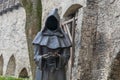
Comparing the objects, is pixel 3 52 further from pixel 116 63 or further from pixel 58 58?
pixel 58 58

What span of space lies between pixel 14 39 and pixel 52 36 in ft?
41.5

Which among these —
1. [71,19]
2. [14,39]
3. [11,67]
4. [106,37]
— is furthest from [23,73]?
[106,37]

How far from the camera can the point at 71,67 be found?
938 cm

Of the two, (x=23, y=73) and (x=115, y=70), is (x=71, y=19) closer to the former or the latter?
(x=115, y=70)

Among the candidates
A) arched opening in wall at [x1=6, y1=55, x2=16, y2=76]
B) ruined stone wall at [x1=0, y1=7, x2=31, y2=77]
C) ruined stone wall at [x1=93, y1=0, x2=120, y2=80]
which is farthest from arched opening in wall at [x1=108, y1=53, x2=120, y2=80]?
arched opening in wall at [x1=6, y1=55, x2=16, y2=76]

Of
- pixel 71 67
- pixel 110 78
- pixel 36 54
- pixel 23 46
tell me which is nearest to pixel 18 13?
pixel 23 46

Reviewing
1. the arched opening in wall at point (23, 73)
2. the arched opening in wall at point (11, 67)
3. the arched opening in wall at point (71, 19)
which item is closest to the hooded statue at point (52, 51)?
the arched opening in wall at point (71, 19)

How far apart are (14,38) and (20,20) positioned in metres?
0.86

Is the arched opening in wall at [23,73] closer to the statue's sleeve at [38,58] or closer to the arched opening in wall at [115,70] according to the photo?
the arched opening in wall at [115,70]

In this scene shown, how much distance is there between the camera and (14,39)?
17891 millimetres

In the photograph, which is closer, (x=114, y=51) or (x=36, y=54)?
(x=36, y=54)

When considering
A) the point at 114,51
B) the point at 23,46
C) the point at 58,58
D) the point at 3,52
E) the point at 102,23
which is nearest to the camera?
the point at 58,58

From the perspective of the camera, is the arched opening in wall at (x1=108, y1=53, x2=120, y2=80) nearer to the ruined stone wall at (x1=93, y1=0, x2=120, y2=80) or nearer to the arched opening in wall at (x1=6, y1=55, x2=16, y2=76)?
the ruined stone wall at (x1=93, y1=0, x2=120, y2=80)

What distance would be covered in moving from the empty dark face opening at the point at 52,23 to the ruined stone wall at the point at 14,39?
10912 millimetres
